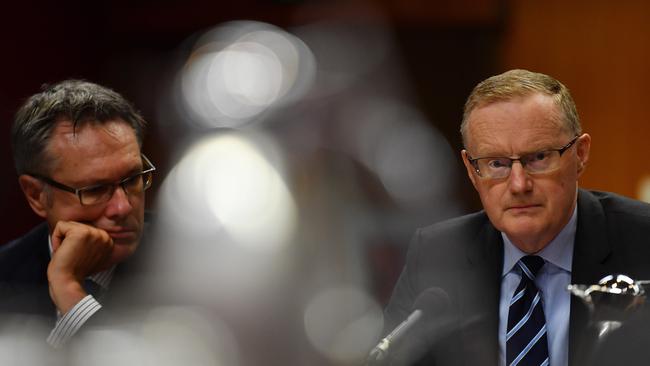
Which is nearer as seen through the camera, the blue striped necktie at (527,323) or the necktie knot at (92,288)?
the blue striped necktie at (527,323)

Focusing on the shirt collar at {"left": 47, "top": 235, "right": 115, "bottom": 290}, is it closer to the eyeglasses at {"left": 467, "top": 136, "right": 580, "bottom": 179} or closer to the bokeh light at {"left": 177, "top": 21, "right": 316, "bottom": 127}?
the eyeglasses at {"left": 467, "top": 136, "right": 580, "bottom": 179}

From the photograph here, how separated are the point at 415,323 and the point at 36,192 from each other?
3.09 feet

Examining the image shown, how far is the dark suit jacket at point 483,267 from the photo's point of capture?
4.19 feet

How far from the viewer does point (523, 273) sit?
137cm

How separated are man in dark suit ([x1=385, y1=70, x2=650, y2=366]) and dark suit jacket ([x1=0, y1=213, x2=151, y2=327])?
1.97 ft

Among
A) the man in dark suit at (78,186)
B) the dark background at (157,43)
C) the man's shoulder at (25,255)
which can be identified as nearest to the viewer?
the man in dark suit at (78,186)

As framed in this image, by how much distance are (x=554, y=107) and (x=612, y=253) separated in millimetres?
264

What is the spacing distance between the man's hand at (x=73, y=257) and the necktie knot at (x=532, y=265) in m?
0.80

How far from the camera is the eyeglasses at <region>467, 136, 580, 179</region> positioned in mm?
1281

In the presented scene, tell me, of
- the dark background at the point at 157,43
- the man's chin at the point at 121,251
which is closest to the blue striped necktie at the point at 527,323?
the man's chin at the point at 121,251

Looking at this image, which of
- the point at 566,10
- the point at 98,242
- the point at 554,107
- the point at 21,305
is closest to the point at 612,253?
the point at 554,107

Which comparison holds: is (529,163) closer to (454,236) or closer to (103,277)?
(454,236)

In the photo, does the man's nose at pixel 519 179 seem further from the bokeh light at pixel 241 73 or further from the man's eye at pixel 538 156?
the bokeh light at pixel 241 73

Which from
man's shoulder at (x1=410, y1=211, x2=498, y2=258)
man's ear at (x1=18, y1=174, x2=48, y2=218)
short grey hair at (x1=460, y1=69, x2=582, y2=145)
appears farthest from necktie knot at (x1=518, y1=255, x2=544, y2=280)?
man's ear at (x1=18, y1=174, x2=48, y2=218)
